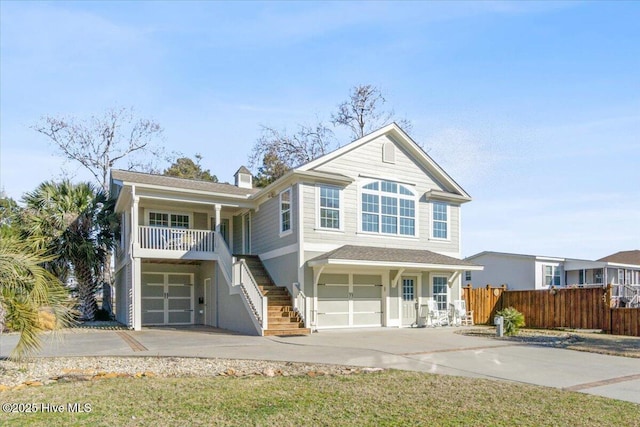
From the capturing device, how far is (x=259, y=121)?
39562 millimetres

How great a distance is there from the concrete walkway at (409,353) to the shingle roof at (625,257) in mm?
29679

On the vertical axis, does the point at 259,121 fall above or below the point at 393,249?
above

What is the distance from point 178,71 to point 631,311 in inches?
688

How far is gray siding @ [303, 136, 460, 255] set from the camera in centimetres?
1802

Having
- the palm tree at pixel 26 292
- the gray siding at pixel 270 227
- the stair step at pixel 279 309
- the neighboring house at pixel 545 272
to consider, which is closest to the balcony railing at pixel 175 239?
the gray siding at pixel 270 227

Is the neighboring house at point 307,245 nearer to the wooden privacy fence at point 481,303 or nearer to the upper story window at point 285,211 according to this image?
the upper story window at point 285,211

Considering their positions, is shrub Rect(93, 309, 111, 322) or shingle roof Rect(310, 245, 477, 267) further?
shrub Rect(93, 309, 111, 322)

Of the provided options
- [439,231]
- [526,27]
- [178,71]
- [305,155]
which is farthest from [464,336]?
[305,155]

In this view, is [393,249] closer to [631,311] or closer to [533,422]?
[631,311]

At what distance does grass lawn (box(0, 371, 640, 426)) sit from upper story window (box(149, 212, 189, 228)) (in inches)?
537

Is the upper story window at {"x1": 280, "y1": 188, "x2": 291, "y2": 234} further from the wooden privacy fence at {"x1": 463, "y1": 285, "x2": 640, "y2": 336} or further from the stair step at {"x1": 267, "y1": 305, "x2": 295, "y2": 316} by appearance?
the wooden privacy fence at {"x1": 463, "y1": 285, "x2": 640, "y2": 336}

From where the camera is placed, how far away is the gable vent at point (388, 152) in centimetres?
1992

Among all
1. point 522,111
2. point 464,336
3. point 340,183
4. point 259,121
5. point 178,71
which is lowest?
point 464,336

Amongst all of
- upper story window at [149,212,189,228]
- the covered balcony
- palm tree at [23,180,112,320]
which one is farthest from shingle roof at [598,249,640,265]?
palm tree at [23,180,112,320]
